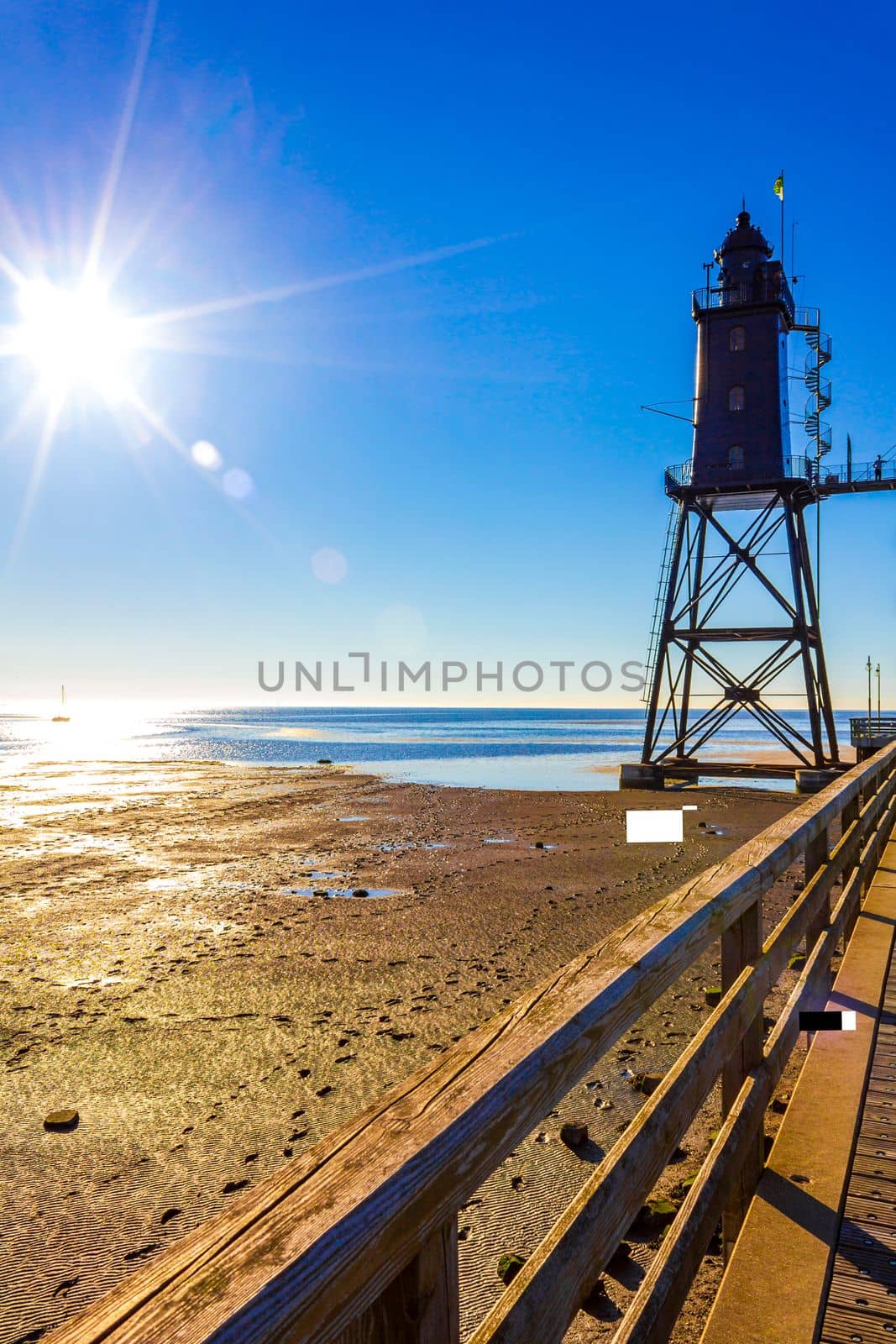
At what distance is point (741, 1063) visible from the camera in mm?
3043

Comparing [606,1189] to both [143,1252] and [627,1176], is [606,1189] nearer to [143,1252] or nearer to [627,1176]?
[627,1176]

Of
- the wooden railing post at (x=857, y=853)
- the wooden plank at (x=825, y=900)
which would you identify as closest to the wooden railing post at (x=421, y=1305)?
the wooden plank at (x=825, y=900)

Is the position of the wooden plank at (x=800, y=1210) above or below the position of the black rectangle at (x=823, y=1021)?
below

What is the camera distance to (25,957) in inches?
348

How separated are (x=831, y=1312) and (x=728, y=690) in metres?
23.5

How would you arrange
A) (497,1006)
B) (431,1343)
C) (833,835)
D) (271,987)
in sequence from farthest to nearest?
(833,835), (271,987), (497,1006), (431,1343)

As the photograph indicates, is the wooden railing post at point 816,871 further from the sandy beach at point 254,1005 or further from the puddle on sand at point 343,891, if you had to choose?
the puddle on sand at point 343,891

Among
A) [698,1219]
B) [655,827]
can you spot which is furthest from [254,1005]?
[655,827]

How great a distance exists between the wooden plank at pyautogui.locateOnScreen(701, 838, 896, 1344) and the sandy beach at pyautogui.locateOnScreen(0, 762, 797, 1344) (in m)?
1.02

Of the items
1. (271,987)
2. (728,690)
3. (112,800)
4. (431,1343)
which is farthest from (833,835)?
(112,800)

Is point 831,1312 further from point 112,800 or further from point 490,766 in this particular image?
point 490,766

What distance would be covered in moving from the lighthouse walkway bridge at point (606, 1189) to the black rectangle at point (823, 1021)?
0.17 ft

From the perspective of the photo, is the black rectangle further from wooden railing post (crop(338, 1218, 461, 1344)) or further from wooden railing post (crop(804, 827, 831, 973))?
wooden railing post (crop(338, 1218, 461, 1344))

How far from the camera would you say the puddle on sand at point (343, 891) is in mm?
11711
